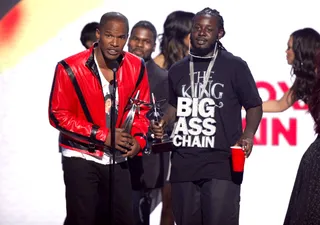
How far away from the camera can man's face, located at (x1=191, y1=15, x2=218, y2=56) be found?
5.64m

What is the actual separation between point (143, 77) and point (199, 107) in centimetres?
43

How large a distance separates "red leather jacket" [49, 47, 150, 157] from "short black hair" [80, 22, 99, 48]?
5.30 ft

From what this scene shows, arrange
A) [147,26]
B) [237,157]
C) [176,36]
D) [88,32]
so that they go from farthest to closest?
[88,32]
[176,36]
[147,26]
[237,157]

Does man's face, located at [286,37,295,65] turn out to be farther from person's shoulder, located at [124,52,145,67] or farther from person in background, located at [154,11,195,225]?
person's shoulder, located at [124,52,145,67]

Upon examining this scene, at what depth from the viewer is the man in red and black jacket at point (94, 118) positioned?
5418 millimetres

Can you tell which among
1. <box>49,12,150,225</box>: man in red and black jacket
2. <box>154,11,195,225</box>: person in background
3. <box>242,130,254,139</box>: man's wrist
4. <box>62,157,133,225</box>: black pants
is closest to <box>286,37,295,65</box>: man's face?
<box>154,11,195,225</box>: person in background

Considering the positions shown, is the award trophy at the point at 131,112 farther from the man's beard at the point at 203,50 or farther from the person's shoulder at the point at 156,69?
the person's shoulder at the point at 156,69

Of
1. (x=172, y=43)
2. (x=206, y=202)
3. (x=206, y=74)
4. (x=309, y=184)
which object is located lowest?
(x=206, y=202)

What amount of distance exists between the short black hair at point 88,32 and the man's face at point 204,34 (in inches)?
64.3

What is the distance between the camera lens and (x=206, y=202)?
18.1ft

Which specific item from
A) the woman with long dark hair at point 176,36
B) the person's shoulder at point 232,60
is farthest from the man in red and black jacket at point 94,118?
the woman with long dark hair at point 176,36

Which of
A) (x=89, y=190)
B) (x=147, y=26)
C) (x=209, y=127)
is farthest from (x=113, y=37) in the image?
(x=147, y=26)

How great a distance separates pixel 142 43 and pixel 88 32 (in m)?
0.60

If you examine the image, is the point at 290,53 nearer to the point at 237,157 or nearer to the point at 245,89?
the point at 245,89
